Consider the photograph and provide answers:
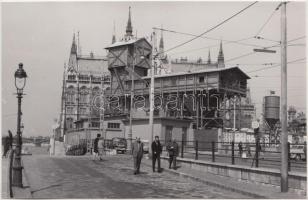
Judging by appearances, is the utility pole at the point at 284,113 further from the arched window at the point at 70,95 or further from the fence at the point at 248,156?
the arched window at the point at 70,95

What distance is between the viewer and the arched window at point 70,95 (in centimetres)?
11289

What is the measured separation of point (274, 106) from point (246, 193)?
19.2 m

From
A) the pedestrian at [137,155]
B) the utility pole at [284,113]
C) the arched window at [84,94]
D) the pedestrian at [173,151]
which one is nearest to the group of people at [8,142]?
the pedestrian at [137,155]

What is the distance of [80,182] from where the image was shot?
15.9 metres

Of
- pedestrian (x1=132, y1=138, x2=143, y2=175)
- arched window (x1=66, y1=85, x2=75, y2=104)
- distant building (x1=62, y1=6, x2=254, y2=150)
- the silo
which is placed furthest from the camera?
arched window (x1=66, y1=85, x2=75, y2=104)

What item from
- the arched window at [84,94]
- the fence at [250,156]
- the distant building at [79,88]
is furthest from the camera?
the arched window at [84,94]

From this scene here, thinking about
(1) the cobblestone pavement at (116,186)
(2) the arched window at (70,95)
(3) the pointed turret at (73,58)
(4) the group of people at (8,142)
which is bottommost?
(1) the cobblestone pavement at (116,186)

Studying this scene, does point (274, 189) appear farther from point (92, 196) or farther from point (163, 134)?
point (163, 134)

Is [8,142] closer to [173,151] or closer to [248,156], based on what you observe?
[173,151]

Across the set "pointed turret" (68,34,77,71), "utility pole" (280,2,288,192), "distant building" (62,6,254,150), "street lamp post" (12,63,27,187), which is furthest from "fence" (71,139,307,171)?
"pointed turret" (68,34,77,71)

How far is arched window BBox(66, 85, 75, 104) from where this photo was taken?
112887 mm

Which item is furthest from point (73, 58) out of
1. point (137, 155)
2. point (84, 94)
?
point (137, 155)

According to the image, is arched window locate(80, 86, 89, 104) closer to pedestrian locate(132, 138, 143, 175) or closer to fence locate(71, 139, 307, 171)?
fence locate(71, 139, 307, 171)

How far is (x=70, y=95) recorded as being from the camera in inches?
4491
